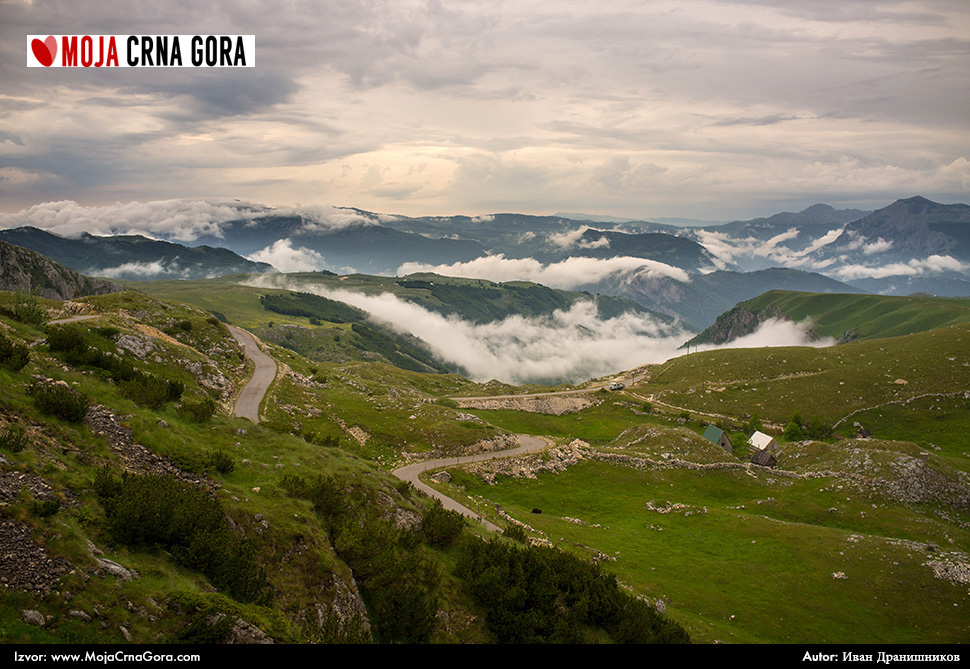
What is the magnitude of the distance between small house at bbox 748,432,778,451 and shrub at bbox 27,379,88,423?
313ft

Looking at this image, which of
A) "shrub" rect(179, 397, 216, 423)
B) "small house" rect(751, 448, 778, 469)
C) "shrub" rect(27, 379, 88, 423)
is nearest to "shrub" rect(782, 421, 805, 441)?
"small house" rect(751, 448, 778, 469)

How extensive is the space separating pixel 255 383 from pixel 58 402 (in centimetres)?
4874

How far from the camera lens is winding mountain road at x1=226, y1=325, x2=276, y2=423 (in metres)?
54.7

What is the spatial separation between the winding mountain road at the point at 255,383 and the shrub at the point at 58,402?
23.8 m

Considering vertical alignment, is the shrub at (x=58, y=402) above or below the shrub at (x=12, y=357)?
below

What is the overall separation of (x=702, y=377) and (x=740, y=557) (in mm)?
97942

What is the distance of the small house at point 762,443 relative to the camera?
282ft

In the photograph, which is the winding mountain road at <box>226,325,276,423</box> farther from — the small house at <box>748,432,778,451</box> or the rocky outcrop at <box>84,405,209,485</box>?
the small house at <box>748,432,778,451</box>

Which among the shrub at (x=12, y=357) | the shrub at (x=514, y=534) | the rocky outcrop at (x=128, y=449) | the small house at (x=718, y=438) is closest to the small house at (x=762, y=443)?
the small house at (x=718, y=438)

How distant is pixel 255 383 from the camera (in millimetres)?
67812

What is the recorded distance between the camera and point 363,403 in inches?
3007

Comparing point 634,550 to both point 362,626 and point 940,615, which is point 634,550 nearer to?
point 940,615

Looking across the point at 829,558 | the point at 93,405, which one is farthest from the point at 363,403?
the point at 829,558

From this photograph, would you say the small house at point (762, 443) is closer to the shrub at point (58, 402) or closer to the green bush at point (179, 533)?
the green bush at point (179, 533)
